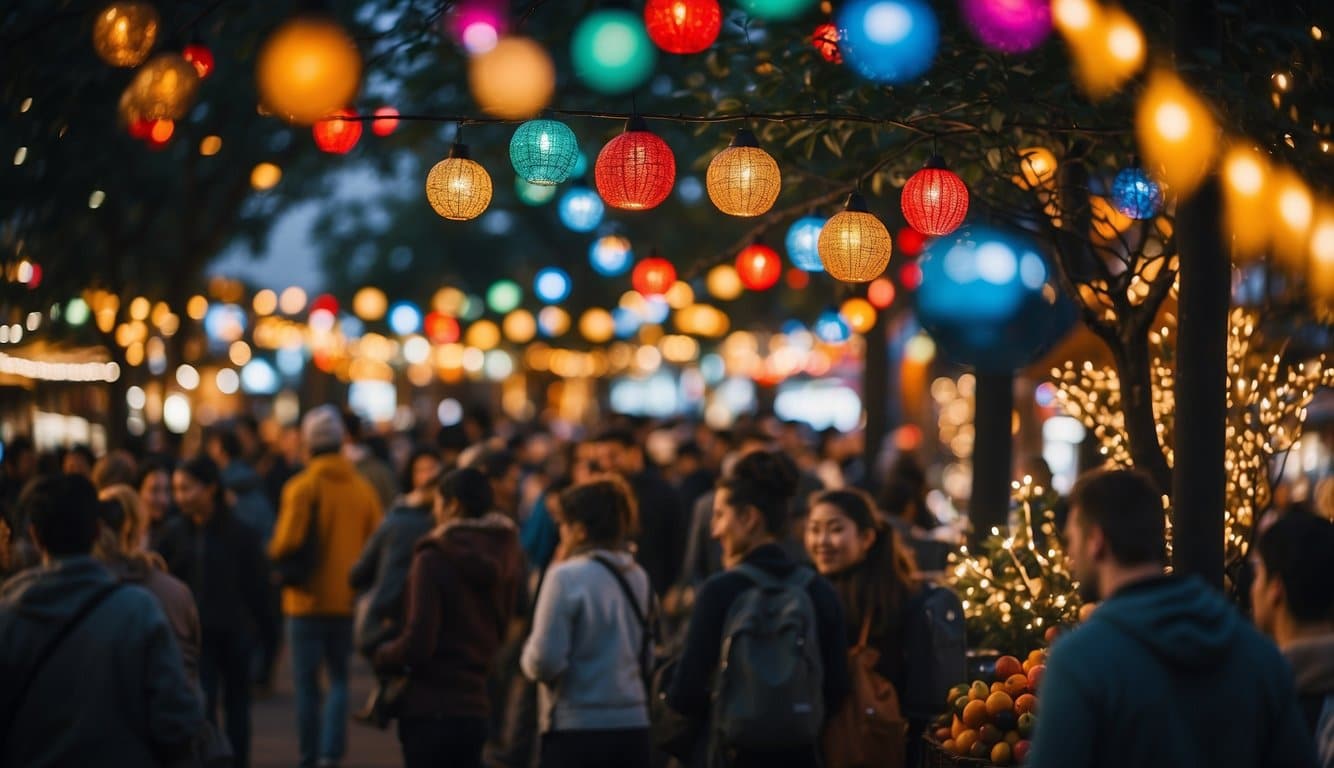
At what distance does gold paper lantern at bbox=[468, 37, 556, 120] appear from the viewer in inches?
254

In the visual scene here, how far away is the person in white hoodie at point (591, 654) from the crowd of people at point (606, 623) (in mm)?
10

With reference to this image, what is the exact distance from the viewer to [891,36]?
6.55m

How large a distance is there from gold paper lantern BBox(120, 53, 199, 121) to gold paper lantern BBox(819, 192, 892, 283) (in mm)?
2829

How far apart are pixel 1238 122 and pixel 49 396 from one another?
27199 mm

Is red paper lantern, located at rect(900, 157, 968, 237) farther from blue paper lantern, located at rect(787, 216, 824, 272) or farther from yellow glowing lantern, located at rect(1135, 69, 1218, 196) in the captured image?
blue paper lantern, located at rect(787, 216, 824, 272)

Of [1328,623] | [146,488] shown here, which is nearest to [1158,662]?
[1328,623]

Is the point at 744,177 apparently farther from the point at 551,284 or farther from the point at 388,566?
the point at 551,284

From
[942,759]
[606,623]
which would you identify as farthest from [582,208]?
[942,759]

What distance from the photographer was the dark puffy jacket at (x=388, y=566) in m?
8.98

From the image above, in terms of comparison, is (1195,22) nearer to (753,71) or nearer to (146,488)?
(753,71)

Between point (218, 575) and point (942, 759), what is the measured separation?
5090 millimetres

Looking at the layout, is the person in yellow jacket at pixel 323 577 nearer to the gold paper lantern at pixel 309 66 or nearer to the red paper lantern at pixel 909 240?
the gold paper lantern at pixel 309 66

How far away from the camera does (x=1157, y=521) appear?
390 cm

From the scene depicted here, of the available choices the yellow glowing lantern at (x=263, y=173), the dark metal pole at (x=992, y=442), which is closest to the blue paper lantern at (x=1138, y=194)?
the dark metal pole at (x=992, y=442)
